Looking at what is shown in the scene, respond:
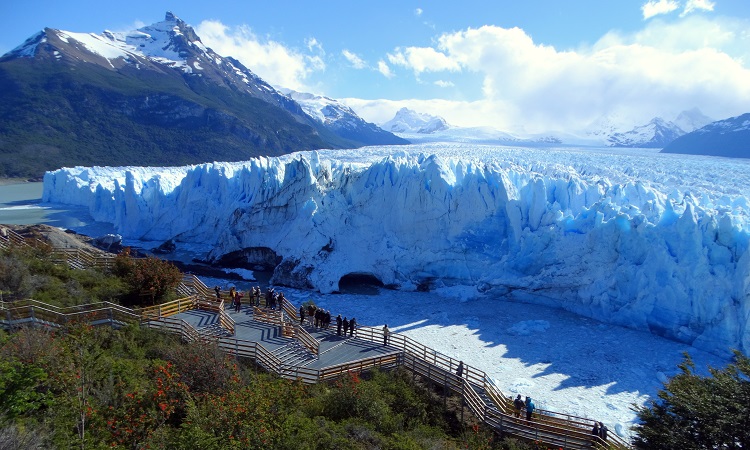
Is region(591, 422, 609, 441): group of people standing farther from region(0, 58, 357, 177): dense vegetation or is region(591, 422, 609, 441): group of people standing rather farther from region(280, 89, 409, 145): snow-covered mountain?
region(280, 89, 409, 145): snow-covered mountain

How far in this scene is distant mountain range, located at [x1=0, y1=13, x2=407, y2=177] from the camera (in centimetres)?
6009

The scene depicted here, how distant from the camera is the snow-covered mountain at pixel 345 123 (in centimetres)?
9744

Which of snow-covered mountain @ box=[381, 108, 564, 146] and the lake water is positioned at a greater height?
snow-covered mountain @ box=[381, 108, 564, 146]

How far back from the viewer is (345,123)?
109062 mm

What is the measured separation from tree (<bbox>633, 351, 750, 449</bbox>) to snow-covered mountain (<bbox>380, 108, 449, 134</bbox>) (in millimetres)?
111231

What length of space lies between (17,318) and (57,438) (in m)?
4.81

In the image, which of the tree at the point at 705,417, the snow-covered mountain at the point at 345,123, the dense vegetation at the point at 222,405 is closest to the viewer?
the tree at the point at 705,417

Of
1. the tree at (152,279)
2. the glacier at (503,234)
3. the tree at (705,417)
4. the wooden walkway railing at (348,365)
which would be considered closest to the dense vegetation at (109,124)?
the glacier at (503,234)

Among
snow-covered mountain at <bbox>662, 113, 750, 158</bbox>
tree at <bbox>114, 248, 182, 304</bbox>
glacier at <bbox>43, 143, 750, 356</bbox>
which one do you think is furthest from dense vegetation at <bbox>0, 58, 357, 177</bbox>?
tree at <bbox>114, 248, 182, 304</bbox>

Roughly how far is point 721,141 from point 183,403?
6403 cm

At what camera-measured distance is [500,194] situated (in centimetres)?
1858

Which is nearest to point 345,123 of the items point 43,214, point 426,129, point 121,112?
point 426,129

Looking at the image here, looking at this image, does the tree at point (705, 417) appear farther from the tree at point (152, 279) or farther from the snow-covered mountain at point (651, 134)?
the snow-covered mountain at point (651, 134)

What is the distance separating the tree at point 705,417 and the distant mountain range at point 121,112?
62497 mm
